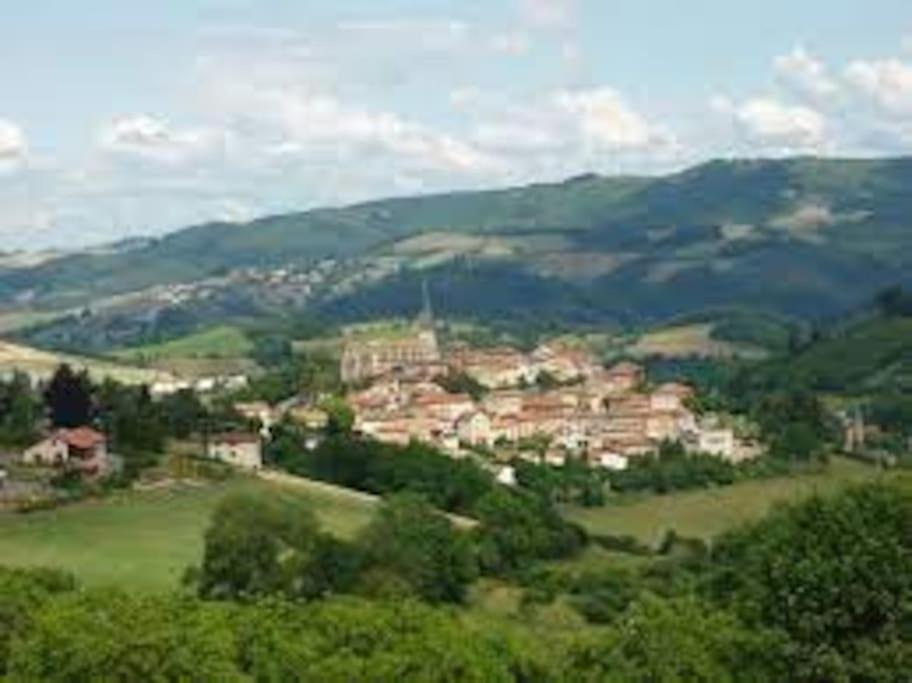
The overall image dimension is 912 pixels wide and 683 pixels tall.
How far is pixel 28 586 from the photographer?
6581 cm

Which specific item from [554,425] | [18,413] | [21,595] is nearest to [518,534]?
[18,413]

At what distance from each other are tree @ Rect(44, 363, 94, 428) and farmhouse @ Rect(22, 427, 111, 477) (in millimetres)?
11044

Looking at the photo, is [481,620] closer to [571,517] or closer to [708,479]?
[571,517]

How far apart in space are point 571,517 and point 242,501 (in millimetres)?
43786

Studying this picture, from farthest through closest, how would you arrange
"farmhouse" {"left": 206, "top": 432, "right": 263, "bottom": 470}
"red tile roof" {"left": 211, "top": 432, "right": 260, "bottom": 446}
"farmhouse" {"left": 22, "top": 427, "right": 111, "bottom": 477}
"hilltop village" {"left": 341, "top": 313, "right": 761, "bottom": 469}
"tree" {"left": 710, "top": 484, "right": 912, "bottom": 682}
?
1. "hilltop village" {"left": 341, "top": 313, "right": 761, "bottom": 469}
2. "red tile roof" {"left": 211, "top": 432, "right": 260, "bottom": 446}
3. "farmhouse" {"left": 206, "top": 432, "right": 263, "bottom": 470}
4. "farmhouse" {"left": 22, "top": 427, "right": 111, "bottom": 477}
5. "tree" {"left": 710, "top": 484, "right": 912, "bottom": 682}

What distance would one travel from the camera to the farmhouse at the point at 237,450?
132 meters

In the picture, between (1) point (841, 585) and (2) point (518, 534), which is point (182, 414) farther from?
(1) point (841, 585)

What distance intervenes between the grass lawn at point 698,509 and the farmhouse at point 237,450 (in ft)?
75.9

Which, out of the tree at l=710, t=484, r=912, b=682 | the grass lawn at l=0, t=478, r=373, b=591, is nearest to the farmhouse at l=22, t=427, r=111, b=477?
the grass lawn at l=0, t=478, r=373, b=591

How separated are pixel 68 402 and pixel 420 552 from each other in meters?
51.2

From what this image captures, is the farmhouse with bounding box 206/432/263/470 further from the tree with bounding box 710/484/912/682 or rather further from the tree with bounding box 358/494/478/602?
the tree with bounding box 710/484/912/682

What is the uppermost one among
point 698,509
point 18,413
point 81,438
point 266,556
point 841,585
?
point 18,413

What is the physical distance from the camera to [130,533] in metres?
101

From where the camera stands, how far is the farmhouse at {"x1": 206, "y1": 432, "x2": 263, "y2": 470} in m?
132
